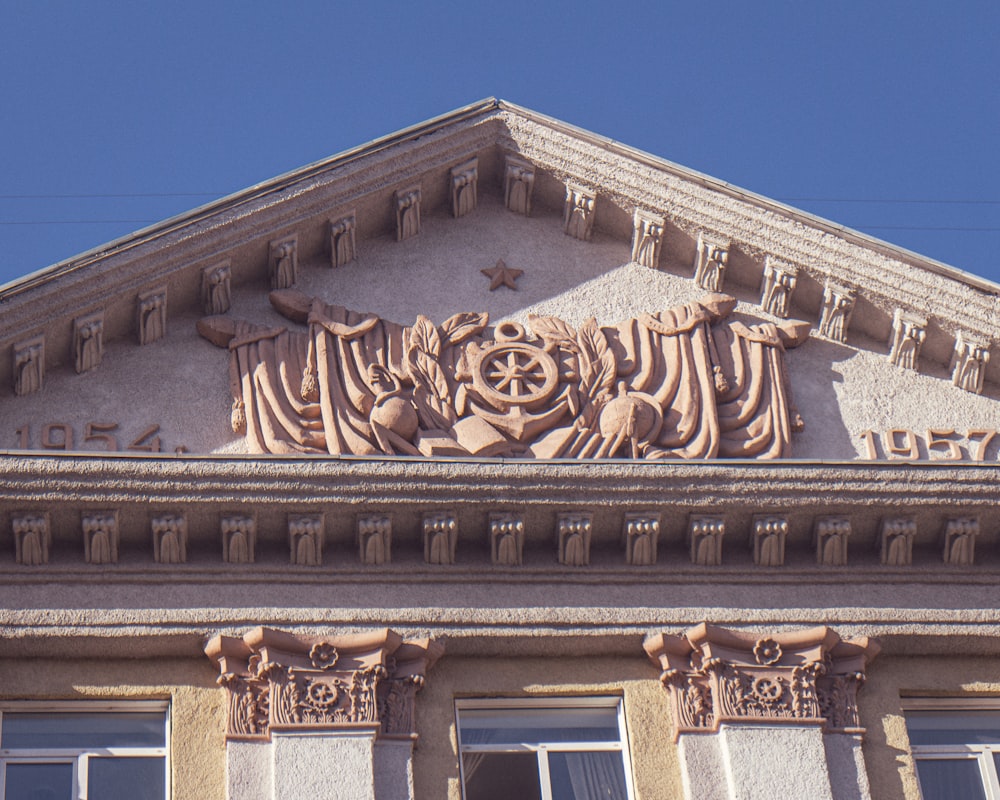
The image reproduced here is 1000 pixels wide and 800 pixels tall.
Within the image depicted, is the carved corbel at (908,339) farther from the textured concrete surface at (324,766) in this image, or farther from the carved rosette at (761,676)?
the textured concrete surface at (324,766)

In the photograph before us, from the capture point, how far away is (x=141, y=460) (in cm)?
1645

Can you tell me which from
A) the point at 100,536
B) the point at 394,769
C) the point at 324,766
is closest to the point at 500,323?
the point at 100,536

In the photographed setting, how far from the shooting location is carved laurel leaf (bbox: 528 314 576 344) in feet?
60.2

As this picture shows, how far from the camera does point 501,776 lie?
52.9ft

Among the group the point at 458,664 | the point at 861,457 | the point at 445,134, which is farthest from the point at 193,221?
the point at 861,457

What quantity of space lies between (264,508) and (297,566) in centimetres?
49

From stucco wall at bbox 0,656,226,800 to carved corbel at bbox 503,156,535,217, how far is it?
519cm

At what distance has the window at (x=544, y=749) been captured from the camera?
16.0 m

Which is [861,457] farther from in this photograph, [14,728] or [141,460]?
[14,728]

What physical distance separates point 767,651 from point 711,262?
3.80 meters

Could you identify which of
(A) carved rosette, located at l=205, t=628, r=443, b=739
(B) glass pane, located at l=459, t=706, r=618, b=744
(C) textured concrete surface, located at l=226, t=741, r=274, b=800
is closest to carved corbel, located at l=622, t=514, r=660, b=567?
(B) glass pane, located at l=459, t=706, r=618, b=744

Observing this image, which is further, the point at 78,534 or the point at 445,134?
the point at 445,134

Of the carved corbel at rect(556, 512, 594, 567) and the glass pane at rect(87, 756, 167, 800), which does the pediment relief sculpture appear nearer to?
the carved corbel at rect(556, 512, 594, 567)

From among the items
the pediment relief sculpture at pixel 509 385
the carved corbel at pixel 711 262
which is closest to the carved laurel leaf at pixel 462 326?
the pediment relief sculpture at pixel 509 385
